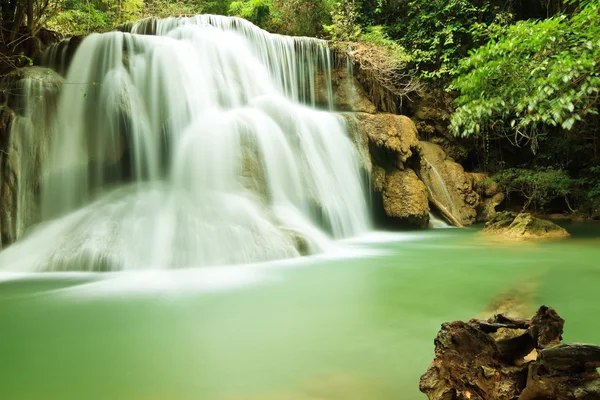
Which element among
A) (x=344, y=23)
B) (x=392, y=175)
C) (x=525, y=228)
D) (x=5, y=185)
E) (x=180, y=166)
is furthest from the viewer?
(x=344, y=23)

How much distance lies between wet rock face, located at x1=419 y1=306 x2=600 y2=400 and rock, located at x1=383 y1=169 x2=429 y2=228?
895 cm

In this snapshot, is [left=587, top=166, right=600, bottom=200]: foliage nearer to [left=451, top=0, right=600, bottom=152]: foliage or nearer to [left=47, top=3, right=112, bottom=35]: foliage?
[left=451, top=0, right=600, bottom=152]: foliage

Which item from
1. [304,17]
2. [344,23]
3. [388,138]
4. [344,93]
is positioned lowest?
[388,138]

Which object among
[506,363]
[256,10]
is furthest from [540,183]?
[256,10]

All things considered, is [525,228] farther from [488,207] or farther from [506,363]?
[506,363]

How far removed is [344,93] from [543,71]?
880 cm

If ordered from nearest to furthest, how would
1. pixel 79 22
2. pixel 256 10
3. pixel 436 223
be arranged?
pixel 436 223, pixel 79 22, pixel 256 10

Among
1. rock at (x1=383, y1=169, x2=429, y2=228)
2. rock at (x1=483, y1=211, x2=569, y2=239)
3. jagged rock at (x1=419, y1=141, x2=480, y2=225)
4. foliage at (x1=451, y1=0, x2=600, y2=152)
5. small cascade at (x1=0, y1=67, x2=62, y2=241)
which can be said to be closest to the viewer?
foliage at (x1=451, y1=0, x2=600, y2=152)

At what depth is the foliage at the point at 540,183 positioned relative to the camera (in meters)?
11.6

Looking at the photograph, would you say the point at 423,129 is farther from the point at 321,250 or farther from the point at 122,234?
the point at 122,234

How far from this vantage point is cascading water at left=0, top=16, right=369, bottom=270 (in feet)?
21.1

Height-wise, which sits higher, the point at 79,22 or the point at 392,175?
the point at 79,22

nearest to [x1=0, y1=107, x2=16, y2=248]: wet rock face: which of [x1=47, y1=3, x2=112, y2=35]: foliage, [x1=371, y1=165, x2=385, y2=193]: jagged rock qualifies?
[x1=47, y1=3, x2=112, y2=35]: foliage

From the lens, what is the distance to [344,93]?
13289 millimetres
